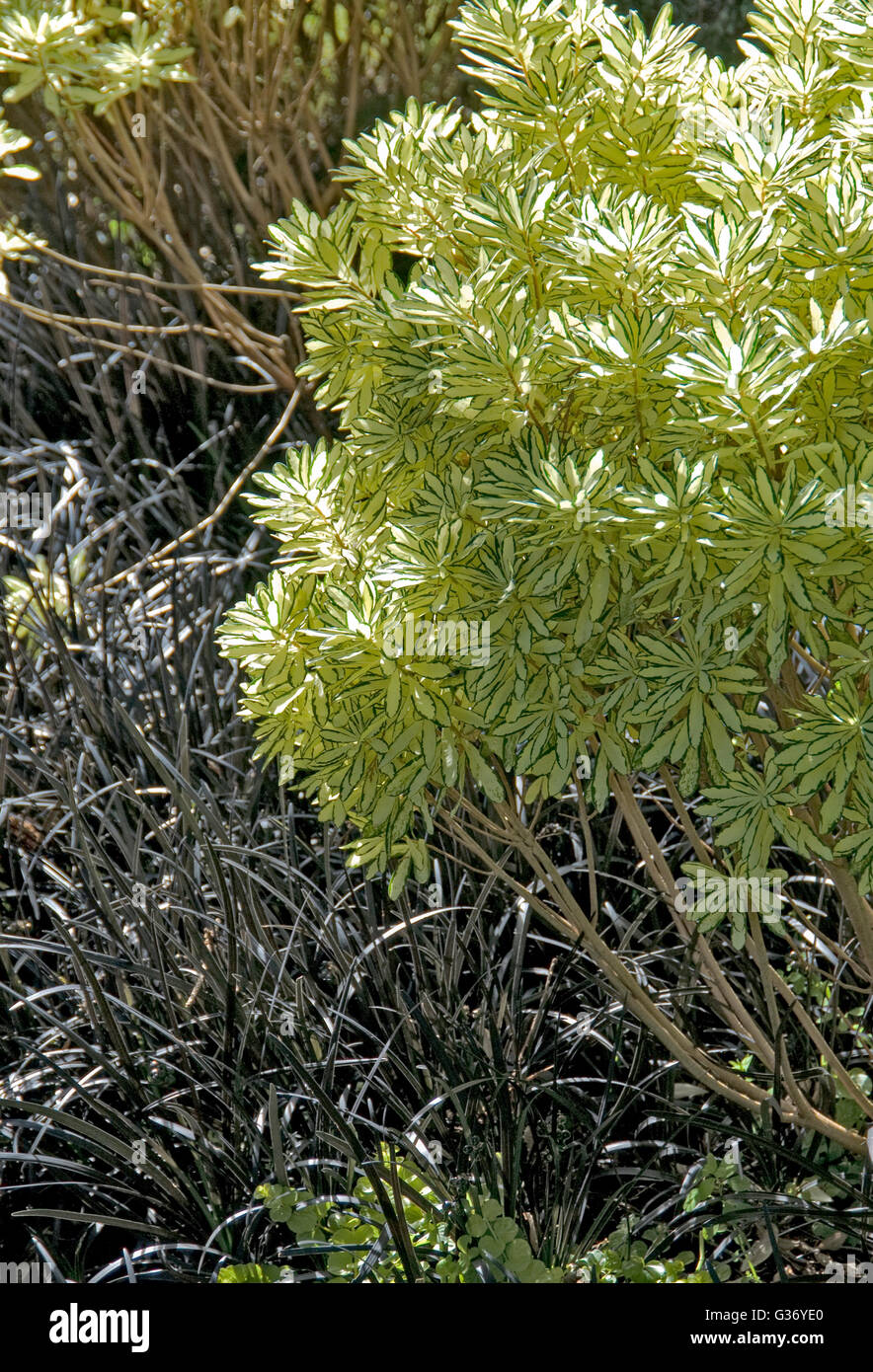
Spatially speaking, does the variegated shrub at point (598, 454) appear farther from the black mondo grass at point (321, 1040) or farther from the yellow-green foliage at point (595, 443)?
the black mondo grass at point (321, 1040)

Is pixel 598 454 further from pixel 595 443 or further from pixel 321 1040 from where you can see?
pixel 321 1040

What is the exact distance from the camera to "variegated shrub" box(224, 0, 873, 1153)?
1695 millimetres

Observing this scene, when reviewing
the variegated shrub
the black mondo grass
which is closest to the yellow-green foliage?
the variegated shrub

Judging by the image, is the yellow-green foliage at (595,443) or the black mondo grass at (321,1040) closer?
the yellow-green foliage at (595,443)

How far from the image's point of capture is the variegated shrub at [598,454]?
170 cm

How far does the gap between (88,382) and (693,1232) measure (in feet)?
13.8

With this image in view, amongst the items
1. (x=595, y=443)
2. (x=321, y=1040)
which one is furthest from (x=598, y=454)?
(x=321, y=1040)

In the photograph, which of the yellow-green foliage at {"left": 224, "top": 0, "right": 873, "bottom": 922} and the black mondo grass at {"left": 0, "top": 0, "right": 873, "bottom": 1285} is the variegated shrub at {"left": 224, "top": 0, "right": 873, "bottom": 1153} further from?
the black mondo grass at {"left": 0, "top": 0, "right": 873, "bottom": 1285}

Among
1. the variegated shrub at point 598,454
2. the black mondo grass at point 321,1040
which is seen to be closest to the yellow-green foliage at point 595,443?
the variegated shrub at point 598,454

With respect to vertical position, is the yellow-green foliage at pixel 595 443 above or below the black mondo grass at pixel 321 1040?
above

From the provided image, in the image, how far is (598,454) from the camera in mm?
1744

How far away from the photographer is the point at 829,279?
1767mm

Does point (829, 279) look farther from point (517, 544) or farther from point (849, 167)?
point (517, 544)

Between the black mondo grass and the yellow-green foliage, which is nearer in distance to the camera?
the yellow-green foliage
